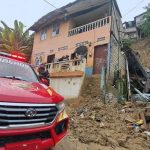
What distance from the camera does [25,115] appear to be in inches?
136

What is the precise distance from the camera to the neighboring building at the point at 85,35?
53.6ft

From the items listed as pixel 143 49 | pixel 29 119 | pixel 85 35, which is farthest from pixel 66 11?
pixel 29 119

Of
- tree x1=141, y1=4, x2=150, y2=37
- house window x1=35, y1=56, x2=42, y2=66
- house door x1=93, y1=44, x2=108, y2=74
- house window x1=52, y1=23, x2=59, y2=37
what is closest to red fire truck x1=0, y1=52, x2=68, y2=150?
house door x1=93, y1=44, x2=108, y2=74

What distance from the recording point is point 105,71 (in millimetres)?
14664

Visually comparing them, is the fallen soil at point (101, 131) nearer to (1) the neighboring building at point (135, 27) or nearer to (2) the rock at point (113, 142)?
(2) the rock at point (113, 142)

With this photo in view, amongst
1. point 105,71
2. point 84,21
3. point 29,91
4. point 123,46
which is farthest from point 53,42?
point 29,91

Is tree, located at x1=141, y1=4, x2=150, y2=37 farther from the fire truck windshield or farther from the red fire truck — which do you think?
the red fire truck

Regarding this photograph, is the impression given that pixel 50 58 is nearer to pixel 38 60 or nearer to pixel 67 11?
pixel 38 60

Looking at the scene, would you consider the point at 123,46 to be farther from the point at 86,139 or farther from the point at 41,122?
the point at 41,122

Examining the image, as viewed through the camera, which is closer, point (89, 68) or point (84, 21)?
point (89, 68)

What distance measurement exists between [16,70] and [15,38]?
19424mm

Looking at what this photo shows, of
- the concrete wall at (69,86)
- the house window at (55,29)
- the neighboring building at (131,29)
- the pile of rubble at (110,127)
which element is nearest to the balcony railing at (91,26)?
the house window at (55,29)

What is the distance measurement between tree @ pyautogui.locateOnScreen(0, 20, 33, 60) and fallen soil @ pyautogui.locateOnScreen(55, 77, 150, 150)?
42.6 ft

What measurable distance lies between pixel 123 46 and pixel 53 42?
579cm
